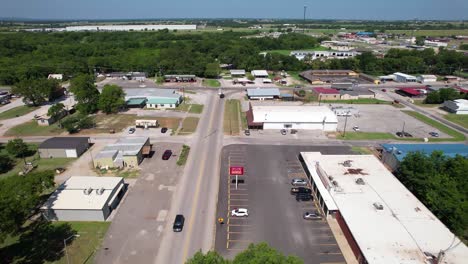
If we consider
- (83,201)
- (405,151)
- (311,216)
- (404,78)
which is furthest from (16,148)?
(404,78)

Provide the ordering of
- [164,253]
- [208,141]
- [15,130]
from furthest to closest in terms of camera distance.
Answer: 1. [15,130]
2. [208,141]
3. [164,253]

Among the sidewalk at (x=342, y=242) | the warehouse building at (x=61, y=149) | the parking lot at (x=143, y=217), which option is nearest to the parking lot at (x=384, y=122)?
the sidewalk at (x=342, y=242)

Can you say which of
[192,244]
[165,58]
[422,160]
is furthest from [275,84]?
[192,244]

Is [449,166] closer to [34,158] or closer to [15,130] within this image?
[34,158]

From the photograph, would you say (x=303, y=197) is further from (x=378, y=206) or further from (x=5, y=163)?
(x=5, y=163)

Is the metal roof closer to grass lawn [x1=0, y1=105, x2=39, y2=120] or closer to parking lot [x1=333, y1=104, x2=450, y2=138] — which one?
grass lawn [x1=0, y1=105, x2=39, y2=120]

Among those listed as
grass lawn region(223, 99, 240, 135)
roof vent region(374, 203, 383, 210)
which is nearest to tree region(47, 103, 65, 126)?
grass lawn region(223, 99, 240, 135)
